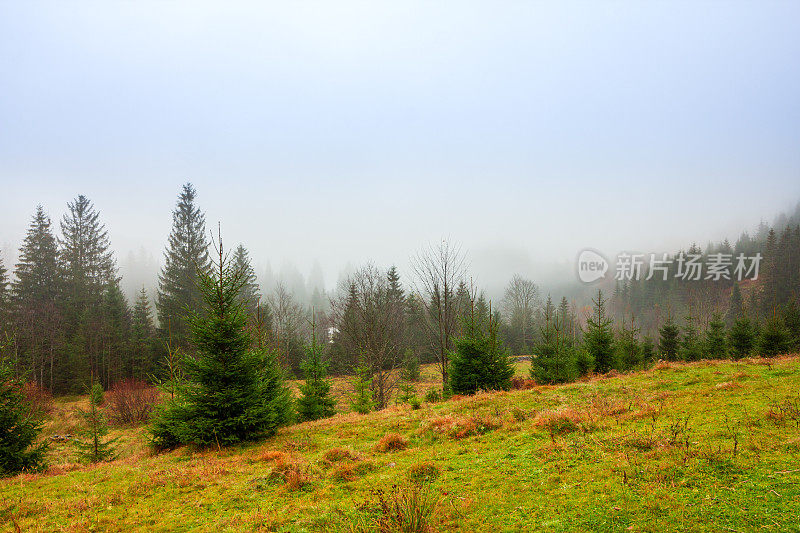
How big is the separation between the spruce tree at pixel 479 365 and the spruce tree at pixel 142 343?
3293cm

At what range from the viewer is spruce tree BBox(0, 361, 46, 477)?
9625 millimetres

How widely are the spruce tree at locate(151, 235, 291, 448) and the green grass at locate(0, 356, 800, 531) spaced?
0.61m

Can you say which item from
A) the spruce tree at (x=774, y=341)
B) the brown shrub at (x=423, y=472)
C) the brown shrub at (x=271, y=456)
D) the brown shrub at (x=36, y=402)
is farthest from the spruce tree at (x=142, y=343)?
the spruce tree at (x=774, y=341)

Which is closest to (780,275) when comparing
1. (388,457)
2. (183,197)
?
(388,457)

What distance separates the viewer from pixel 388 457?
24.1ft

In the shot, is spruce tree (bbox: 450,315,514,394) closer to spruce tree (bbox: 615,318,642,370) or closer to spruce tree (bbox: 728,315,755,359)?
spruce tree (bbox: 615,318,642,370)

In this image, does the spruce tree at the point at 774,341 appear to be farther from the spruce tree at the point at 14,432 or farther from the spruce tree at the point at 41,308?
the spruce tree at the point at 41,308

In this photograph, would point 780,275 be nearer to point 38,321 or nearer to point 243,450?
point 243,450

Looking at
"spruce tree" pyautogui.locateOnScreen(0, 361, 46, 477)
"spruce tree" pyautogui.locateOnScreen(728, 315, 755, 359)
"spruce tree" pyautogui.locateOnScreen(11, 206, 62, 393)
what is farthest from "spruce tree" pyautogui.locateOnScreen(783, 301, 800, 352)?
"spruce tree" pyautogui.locateOnScreen(11, 206, 62, 393)

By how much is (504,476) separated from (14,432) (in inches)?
530

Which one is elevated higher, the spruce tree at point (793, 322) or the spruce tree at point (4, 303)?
the spruce tree at point (4, 303)

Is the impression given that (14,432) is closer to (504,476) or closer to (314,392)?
(314,392)

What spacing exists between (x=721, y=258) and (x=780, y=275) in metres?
31.4

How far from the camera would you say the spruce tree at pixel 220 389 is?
32.1 feet
